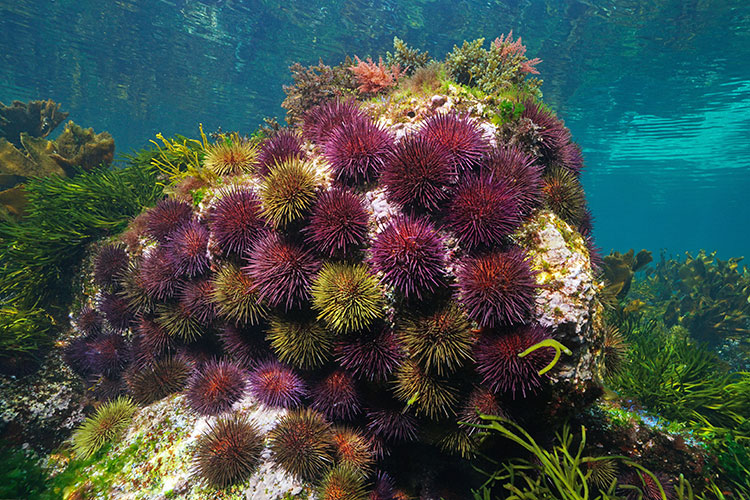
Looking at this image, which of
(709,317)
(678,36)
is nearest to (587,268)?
(709,317)

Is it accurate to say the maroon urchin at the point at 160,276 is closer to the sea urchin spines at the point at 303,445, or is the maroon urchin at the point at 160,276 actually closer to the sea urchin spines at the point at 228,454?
the sea urchin spines at the point at 228,454

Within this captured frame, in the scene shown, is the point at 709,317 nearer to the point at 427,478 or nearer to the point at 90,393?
the point at 427,478

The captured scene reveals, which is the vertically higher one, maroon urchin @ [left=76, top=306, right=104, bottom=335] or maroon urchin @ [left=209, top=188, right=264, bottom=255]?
maroon urchin @ [left=209, top=188, right=264, bottom=255]

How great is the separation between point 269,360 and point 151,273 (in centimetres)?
213

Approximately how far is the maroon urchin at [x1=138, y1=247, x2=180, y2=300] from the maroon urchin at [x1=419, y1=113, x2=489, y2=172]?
3977 mm

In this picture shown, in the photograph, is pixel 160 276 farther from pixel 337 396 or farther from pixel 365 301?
pixel 365 301

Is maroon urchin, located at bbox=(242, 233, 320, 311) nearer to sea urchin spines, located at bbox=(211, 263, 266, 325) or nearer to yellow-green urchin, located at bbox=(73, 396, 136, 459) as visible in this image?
sea urchin spines, located at bbox=(211, 263, 266, 325)

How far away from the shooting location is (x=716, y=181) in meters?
52.4

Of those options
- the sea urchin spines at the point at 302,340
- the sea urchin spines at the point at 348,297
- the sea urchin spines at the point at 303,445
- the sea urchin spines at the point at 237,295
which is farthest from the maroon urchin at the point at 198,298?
the sea urchin spines at the point at 348,297

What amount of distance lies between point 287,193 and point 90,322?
16.8ft

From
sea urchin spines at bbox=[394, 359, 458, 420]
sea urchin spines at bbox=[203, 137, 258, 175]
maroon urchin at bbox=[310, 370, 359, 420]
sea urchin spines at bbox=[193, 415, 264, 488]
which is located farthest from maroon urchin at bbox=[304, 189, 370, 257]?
sea urchin spines at bbox=[193, 415, 264, 488]

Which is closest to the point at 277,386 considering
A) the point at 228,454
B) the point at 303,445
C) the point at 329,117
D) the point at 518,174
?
the point at 303,445

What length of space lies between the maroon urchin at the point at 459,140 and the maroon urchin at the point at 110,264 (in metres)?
5.38

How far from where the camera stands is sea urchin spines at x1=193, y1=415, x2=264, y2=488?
3.69m
